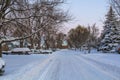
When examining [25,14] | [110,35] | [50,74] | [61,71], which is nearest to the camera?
[50,74]

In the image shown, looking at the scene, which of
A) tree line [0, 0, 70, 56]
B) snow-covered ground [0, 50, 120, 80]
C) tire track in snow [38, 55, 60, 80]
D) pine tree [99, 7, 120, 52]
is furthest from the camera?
pine tree [99, 7, 120, 52]

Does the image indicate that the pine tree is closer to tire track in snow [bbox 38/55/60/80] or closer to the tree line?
the tree line

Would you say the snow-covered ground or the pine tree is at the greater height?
the pine tree

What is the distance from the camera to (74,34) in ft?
334

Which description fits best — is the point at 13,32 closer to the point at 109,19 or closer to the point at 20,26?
the point at 20,26

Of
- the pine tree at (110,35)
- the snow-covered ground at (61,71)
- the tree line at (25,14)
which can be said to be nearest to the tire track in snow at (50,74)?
the snow-covered ground at (61,71)

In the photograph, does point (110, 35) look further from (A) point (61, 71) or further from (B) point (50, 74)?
(B) point (50, 74)

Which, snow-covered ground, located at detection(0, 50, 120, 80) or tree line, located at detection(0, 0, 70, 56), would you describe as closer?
snow-covered ground, located at detection(0, 50, 120, 80)

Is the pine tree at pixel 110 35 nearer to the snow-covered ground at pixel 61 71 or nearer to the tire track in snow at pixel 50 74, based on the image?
the snow-covered ground at pixel 61 71

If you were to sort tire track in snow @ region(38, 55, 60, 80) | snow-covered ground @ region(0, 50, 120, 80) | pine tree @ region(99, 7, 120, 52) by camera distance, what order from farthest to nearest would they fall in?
pine tree @ region(99, 7, 120, 52), snow-covered ground @ region(0, 50, 120, 80), tire track in snow @ region(38, 55, 60, 80)

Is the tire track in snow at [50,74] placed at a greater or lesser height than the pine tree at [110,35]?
lesser

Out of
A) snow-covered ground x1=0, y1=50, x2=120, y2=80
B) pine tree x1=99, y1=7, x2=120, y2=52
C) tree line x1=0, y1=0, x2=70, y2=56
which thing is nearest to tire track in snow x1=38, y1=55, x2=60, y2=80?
snow-covered ground x1=0, y1=50, x2=120, y2=80

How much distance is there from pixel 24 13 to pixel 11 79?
1197 centimetres

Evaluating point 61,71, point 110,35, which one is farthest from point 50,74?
point 110,35
